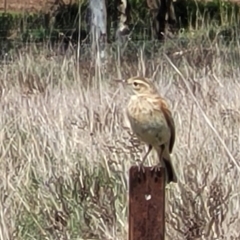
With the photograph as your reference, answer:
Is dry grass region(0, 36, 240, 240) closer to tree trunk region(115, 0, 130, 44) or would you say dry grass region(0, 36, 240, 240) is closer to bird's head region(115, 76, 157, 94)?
bird's head region(115, 76, 157, 94)

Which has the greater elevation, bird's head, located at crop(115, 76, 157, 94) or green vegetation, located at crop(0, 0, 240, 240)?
bird's head, located at crop(115, 76, 157, 94)

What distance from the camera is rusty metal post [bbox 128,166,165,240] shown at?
8.09ft

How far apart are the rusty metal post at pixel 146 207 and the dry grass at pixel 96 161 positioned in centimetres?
96

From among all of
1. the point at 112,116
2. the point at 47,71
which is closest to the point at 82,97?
the point at 112,116

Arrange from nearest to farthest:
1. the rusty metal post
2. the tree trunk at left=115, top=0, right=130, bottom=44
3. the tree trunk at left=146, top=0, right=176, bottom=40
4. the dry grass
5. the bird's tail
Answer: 1. the rusty metal post
2. the bird's tail
3. the dry grass
4. the tree trunk at left=115, top=0, right=130, bottom=44
5. the tree trunk at left=146, top=0, right=176, bottom=40

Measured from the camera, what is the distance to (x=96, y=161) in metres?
4.02

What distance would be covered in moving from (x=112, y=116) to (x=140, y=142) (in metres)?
0.67

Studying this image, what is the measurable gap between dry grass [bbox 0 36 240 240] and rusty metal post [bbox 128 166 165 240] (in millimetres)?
956

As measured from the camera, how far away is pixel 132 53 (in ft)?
22.7

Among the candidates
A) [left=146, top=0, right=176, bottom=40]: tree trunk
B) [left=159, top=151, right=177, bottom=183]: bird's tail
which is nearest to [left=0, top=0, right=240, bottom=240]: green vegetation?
[left=159, top=151, right=177, bottom=183]: bird's tail

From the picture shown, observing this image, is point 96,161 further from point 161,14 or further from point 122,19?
point 161,14

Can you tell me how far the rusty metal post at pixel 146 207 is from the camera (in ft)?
8.09

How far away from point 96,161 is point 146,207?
157 cm

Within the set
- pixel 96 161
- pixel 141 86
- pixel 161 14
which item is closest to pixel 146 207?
pixel 141 86
